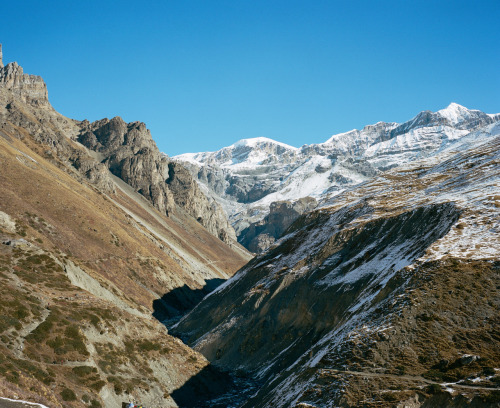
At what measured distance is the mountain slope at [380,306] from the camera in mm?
29859

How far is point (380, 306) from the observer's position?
1491 inches

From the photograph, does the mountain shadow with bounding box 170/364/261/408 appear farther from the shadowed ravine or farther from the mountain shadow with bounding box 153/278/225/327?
the mountain shadow with bounding box 153/278/225/327

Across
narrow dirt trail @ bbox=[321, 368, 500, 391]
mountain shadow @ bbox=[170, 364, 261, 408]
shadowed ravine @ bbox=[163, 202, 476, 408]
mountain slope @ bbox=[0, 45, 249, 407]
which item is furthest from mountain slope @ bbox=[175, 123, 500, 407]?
mountain slope @ bbox=[0, 45, 249, 407]

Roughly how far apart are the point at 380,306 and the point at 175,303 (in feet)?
311

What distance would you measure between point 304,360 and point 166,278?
93210 mm

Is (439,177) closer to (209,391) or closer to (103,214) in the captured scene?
(209,391)

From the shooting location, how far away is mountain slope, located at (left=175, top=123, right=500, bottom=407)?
1176 inches

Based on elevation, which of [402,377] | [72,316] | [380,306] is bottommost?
[72,316]

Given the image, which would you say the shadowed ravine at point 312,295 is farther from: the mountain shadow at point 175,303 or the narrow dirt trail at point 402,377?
the mountain shadow at point 175,303

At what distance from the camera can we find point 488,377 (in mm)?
27156

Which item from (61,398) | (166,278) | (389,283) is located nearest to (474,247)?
(389,283)

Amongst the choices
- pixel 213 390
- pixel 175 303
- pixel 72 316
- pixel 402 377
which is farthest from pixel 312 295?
pixel 175 303

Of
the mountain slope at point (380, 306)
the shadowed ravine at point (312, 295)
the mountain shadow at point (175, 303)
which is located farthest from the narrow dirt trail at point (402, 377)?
the mountain shadow at point (175, 303)

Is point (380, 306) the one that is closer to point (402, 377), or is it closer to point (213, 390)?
point (402, 377)
